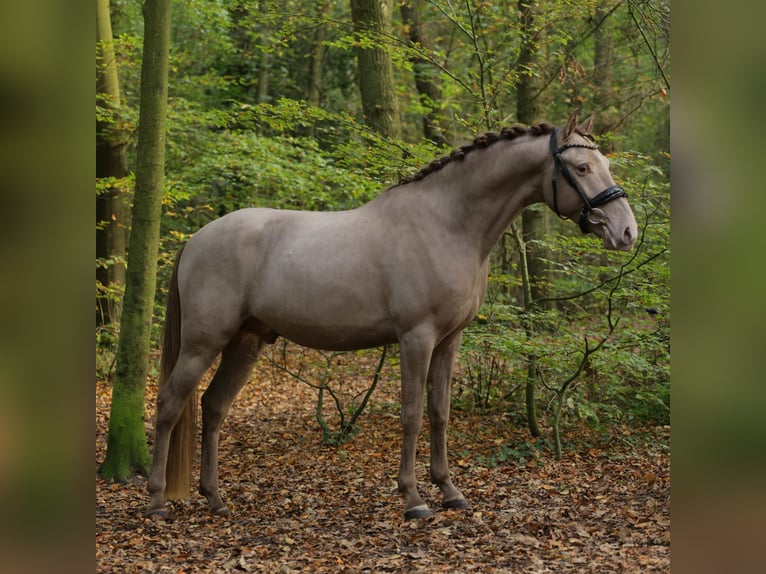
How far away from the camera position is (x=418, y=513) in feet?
16.9

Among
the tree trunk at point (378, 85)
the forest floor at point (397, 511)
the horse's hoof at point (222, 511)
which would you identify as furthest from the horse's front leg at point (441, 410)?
the tree trunk at point (378, 85)

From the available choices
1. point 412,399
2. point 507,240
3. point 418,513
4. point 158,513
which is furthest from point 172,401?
point 507,240

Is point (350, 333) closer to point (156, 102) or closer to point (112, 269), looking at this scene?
point (156, 102)

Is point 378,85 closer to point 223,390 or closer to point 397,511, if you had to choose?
point 223,390

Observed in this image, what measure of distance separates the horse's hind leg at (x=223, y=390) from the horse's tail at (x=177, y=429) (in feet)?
0.36

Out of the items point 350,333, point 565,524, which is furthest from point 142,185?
point 565,524

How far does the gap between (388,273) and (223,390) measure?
5.30 ft

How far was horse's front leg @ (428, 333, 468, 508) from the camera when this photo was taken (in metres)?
5.47

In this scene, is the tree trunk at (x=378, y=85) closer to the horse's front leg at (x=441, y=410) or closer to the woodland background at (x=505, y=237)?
the woodland background at (x=505, y=237)

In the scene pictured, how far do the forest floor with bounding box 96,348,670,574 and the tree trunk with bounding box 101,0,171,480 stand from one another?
1.06 ft

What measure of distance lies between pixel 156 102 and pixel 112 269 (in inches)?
189

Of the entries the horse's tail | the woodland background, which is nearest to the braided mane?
the woodland background

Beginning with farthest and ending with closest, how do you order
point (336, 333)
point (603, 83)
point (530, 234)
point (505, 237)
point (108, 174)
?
point (603, 83) → point (108, 174) → point (530, 234) → point (505, 237) → point (336, 333)
